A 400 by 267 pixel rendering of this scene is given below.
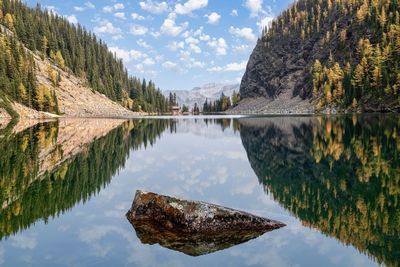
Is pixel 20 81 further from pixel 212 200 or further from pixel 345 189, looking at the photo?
pixel 345 189

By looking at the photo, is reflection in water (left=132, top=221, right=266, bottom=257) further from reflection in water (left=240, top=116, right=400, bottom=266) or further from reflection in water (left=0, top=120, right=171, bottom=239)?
reflection in water (left=0, top=120, right=171, bottom=239)

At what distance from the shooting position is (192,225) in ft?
45.5

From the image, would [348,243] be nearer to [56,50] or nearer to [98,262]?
[98,262]

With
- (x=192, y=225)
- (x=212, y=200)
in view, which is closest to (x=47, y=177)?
(x=212, y=200)

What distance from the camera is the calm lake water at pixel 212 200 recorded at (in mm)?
11750

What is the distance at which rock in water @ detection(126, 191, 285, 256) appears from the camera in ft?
42.0

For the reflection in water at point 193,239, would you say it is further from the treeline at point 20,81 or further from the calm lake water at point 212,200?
the treeline at point 20,81

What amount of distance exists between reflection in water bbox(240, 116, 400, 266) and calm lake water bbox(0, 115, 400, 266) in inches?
2.4

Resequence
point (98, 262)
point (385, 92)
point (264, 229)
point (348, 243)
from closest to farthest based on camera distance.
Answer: point (98, 262) → point (348, 243) → point (264, 229) → point (385, 92)

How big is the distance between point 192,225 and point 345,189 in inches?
415

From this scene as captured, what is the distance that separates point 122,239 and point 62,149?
2686 centimetres

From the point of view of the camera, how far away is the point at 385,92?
131 meters

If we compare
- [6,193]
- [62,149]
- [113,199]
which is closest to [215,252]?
[113,199]

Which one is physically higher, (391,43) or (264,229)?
(391,43)
